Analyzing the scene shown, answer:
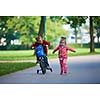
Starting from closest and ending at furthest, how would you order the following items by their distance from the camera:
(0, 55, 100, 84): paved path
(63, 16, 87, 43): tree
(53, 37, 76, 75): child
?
(0, 55, 100, 84): paved path, (63, 16, 87, 43): tree, (53, 37, 76, 75): child

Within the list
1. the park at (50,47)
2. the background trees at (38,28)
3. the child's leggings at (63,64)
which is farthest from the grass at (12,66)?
the child's leggings at (63,64)

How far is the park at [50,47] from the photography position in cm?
986

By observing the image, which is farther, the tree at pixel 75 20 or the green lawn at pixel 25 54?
the green lawn at pixel 25 54

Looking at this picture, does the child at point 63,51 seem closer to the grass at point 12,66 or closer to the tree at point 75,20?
the tree at point 75,20

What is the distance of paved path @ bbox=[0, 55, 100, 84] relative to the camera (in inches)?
384

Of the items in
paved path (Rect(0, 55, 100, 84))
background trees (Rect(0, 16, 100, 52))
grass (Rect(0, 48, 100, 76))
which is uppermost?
background trees (Rect(0, 16, 100, 52))

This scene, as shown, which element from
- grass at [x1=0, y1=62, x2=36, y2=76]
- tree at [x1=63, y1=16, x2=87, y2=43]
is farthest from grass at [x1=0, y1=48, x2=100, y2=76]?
tree at [x1=63, y1=16, x2=87, y2=43]

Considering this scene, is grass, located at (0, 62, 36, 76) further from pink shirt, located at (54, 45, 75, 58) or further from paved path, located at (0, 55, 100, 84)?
pink shirt, located at (54, 45, 75, 58)

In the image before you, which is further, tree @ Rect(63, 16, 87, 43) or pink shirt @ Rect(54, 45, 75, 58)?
pink shirt @ Rect(54, 45, 75, 58)

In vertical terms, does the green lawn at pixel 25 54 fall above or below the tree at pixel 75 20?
below

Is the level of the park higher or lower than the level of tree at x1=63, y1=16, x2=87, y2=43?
lower

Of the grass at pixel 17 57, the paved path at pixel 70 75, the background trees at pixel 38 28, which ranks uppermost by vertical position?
the background trees at pixel 38 28

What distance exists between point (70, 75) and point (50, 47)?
2.29 ft
